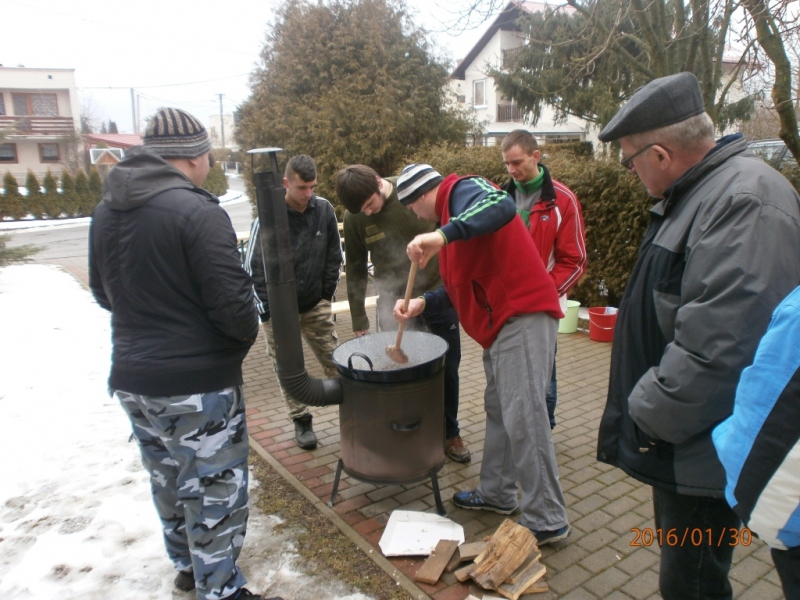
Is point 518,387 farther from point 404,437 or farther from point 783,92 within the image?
point 783,92

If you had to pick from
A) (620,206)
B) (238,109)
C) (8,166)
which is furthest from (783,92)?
(8,166)

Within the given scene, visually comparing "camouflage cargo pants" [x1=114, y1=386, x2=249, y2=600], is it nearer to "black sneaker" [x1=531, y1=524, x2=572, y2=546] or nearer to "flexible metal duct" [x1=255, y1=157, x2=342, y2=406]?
"flexible metal duct" [x1=255, y1=157, x2=342, y2=406]

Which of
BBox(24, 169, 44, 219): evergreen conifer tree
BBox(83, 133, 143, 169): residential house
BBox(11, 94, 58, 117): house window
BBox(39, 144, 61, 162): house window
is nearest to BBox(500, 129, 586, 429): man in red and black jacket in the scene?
BBox(83, 133, 143, 169): residential house

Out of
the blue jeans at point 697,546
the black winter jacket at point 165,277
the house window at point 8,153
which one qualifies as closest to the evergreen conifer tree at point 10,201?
the house window at point 8,153

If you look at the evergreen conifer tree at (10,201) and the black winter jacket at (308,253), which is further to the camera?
the evergreen conifer tree at (10,201)

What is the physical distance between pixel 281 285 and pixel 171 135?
2.62ft

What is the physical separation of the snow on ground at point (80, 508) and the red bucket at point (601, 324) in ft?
12.7

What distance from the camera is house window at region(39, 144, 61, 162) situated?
36688mm

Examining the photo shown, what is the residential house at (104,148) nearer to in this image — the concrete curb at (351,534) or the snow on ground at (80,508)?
the snow on ground at (80,508)

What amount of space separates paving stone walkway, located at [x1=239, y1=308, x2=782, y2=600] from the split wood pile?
6cm

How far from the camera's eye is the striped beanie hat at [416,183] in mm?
2645

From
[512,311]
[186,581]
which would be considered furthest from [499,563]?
[186,581]

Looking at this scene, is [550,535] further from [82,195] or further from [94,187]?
[94,187]

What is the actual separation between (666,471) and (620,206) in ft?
16.1
